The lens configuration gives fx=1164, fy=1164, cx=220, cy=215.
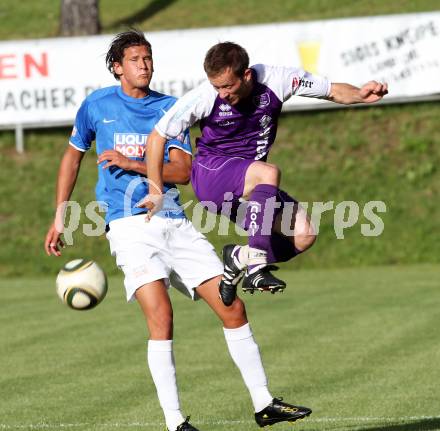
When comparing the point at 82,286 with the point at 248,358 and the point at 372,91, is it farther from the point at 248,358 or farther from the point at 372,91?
the point at 372,91

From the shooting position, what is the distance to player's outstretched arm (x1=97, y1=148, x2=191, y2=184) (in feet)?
23.2

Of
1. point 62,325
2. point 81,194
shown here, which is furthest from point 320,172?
point 62,325

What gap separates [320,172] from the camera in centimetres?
2120

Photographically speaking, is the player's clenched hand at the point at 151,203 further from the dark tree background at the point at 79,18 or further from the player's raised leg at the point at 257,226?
the dark tree background at the point at 79,18

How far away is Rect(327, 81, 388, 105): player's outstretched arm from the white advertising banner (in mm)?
Answer: 12593

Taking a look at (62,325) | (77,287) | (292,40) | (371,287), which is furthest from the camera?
(292,40)

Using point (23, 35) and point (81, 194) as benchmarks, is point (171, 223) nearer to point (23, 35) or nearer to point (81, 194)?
point (81, 194)

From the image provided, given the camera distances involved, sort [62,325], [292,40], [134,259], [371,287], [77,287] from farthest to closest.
A: [292,40] → [371,287] → [62,325] → [77,287] → [134,259]

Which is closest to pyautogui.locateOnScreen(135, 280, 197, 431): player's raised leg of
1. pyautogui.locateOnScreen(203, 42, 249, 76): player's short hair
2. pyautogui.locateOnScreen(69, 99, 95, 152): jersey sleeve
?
pyautogui.locateOnScreen(69, 99, 95, 152): jersey sleeve

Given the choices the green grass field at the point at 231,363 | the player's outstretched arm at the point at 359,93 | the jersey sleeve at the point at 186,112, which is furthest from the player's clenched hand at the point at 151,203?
the green grass field at the point at 231,363

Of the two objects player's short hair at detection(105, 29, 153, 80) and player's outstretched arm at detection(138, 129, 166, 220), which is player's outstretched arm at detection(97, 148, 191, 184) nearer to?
player's outstretched arm at detection(138, 129, 166, 220)

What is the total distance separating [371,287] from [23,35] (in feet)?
41.3

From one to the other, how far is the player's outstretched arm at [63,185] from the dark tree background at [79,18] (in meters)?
17.8

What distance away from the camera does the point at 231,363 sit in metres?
11.1
